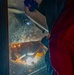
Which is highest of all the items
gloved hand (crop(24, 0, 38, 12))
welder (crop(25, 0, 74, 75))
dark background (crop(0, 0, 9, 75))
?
welder (crop(25, 0, 74, 75))

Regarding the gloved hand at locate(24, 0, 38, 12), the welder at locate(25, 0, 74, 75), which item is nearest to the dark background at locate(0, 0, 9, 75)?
the gloved hand at locate(24, 0, 38, 12)

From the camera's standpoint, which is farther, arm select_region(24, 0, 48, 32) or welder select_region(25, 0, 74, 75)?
arm select_region(24, 0, 48, 32)

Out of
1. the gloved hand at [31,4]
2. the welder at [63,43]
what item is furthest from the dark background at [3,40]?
the welder at [63,43]

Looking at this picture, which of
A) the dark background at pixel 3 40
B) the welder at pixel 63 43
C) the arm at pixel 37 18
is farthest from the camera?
the arm at pixel 37 18

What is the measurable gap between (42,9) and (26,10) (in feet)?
0.50

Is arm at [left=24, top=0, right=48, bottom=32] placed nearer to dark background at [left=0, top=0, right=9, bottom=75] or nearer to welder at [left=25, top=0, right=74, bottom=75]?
dark background at [left=0, top=0, right=9, bottom=75]

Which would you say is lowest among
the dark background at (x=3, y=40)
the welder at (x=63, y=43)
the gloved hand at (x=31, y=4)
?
the dark background at (x=3, y=40)

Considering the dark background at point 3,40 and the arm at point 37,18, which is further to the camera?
the arm at point 37,18

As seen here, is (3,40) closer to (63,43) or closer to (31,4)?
(31,4)

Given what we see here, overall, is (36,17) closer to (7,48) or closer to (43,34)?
(43,34)

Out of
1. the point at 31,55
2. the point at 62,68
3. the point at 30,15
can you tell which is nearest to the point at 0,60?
the point at 31,55

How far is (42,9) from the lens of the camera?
1113 mm

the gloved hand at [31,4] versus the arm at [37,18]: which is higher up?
the gloved hand at [31,4]

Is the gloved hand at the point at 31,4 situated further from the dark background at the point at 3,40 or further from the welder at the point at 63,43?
the welder at the point at 63,43
